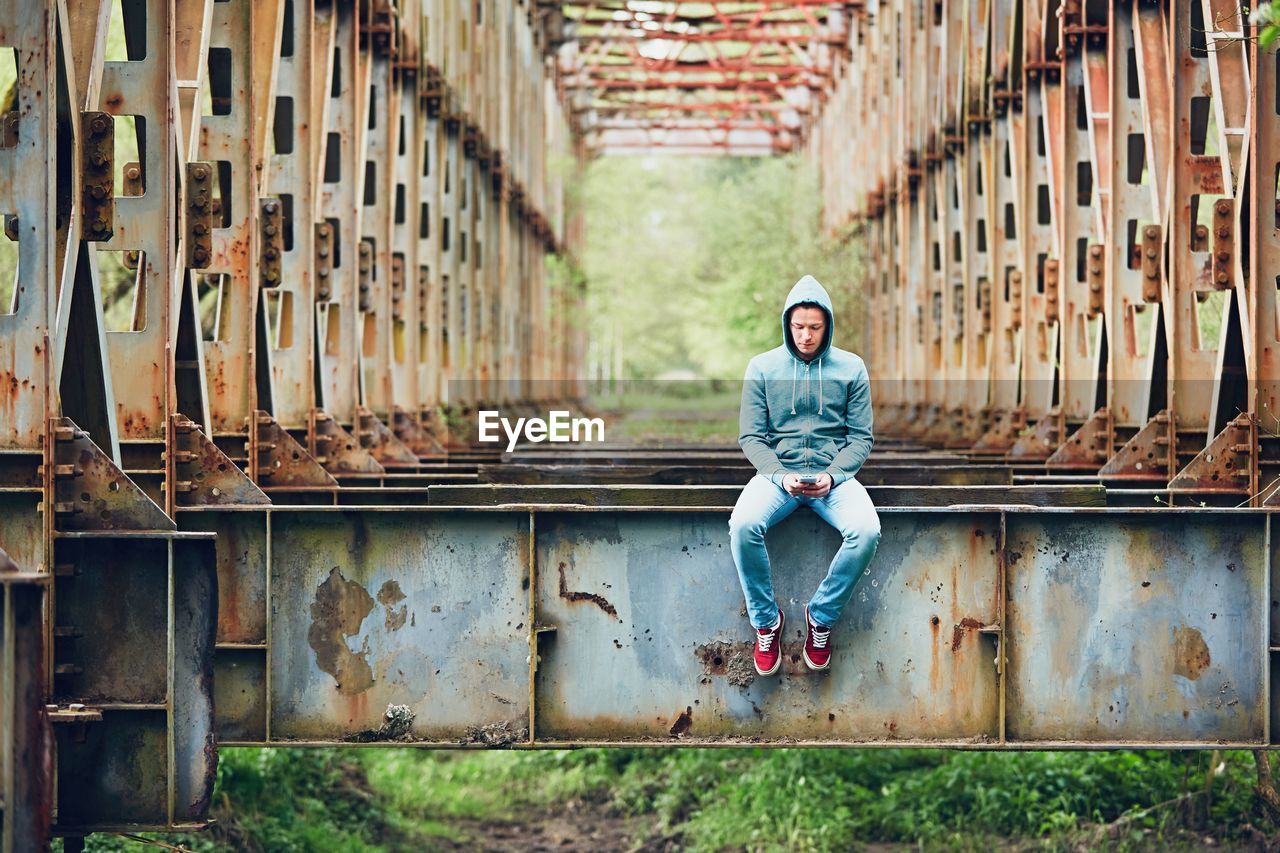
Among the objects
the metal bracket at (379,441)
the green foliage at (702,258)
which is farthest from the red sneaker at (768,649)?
the green foliage at (702,258)

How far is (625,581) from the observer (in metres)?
8.38

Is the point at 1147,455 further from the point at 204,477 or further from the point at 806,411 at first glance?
the point at 204,477

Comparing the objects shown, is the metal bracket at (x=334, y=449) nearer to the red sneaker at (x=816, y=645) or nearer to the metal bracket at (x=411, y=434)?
the metal bracket at (x=411, y=434)

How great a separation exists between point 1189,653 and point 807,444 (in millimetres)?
2289

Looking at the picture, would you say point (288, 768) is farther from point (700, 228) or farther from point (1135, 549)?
point (700, 228)

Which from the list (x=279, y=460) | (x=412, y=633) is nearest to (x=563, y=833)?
(x=279, y=460)

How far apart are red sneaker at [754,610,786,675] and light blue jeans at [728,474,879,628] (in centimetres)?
→ 21

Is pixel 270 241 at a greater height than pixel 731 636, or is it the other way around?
pixel 270 241

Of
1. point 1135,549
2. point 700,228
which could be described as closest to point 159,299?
point 1135,549

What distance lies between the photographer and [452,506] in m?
8.34

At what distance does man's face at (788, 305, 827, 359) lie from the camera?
7648 mm

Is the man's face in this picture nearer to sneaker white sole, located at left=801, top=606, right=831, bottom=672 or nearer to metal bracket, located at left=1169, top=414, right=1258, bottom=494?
sneaker white sole, located at left=801, top=606, right=831, bottom=672

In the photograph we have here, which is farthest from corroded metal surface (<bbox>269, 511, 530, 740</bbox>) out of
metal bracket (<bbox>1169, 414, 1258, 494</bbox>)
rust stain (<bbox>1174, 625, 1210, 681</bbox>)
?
metal bracket (<bbox>1169, 414, 1258, 494</bbox>)

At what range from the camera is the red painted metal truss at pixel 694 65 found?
4031 cm
